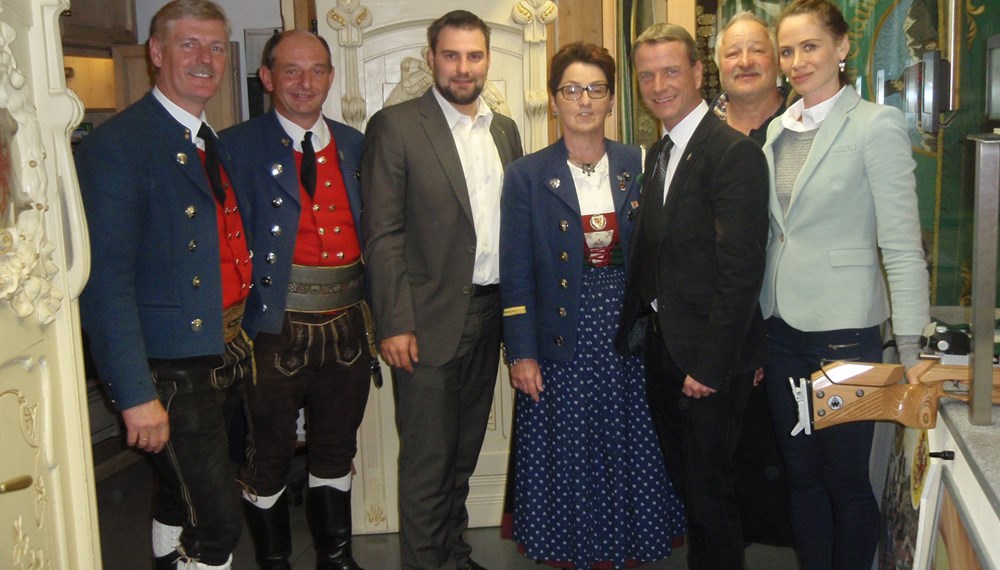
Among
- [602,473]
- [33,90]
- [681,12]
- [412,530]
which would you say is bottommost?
[412,530]

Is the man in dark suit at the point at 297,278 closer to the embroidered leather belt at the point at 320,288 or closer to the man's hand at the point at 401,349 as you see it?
the embroidered leather belt at the point at 320,288

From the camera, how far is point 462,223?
256 centimetres

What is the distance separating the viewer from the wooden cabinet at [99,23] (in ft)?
13.9

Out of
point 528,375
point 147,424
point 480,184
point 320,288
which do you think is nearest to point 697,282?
point 528,375

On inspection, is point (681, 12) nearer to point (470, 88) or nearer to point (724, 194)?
point (470, 88)

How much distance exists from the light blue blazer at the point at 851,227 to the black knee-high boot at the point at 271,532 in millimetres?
1613

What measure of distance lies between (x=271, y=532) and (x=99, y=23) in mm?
2929

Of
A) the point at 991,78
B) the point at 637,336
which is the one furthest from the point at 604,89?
the point at 991,78

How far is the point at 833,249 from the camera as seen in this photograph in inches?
81.0

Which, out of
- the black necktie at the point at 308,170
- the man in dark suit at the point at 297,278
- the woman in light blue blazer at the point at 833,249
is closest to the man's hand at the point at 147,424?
the man in dark suit at the point at 297,278

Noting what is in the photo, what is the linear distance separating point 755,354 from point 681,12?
5.59 feet

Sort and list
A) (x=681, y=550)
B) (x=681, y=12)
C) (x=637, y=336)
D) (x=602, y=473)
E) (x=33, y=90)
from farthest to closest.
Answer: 1. (x=681, y=12)
2. (x=681, y=550)
3. (x=602, y=473)
4. (x=637, y=336)
5. (x=33, y=90)

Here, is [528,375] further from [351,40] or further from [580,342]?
[351,40]

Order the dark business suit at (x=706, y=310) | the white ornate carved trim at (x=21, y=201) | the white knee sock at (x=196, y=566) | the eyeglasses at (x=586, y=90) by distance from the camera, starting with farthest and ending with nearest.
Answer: the eyeglasses at (x=586, y=90) → the white knee sock at (x=196, y=566) → the dark business suit at (x=706, y=310) → the white ornate carved trim at (x=21, y=201)
